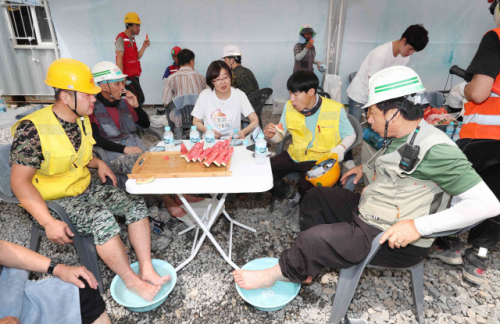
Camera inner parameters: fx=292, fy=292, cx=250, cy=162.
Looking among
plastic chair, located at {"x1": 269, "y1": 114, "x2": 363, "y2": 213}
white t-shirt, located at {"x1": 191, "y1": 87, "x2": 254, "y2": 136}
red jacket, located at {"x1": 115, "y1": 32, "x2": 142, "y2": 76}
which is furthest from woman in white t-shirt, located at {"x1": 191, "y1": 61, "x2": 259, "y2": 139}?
red jacket, located at {"x1": 115, "y1": 32, "x2": 142, "y2": 76}

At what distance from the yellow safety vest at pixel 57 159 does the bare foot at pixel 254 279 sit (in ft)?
4.22

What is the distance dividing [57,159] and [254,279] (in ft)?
4.80

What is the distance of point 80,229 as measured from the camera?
6.16 feet

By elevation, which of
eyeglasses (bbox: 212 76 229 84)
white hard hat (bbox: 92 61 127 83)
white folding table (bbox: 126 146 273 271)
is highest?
white hard hat (bbox: 92 61 127 83)

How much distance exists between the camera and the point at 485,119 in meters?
1.92

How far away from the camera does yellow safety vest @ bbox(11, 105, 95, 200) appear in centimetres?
183

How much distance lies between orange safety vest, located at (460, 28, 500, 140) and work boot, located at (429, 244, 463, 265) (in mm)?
923

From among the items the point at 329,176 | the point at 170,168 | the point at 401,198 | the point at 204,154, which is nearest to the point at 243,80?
the point at 329,176

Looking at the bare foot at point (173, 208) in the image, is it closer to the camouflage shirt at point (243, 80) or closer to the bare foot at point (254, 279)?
the bare foot at point (254, 279)

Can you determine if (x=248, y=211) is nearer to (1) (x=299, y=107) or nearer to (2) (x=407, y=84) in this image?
(1) (x=299, y=107)

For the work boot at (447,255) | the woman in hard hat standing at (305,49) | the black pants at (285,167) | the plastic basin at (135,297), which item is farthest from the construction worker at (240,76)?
the work boot at (447,255)

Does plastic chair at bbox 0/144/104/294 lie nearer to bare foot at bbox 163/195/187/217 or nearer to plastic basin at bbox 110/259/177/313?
plastic basin at bbox 110/259/177/313

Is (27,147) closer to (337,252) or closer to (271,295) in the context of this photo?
(271,295)

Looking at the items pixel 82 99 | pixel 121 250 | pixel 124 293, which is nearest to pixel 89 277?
pixel 121 250
